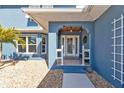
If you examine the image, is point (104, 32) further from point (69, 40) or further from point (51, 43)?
point (69, 40)

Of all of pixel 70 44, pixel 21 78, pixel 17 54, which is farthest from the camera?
pixel 70 44

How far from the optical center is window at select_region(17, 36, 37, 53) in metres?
22.5

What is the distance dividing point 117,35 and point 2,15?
17.2 metres

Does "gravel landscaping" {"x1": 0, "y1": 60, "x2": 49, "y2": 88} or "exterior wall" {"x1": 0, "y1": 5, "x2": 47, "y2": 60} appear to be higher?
"exterior wall" {"x1": 0, "y1": 5, "x2": 47, "y2": 60}

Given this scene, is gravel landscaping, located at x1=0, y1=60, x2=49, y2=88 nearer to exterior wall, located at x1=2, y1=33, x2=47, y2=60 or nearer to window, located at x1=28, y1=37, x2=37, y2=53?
exterior wall, located at x1=2, y1=33, x2=47, y2=60

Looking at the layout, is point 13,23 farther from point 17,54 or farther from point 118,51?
point 118,51

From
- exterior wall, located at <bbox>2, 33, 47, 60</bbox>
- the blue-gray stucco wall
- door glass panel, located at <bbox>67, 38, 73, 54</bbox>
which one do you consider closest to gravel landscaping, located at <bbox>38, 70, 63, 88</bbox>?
exterior wall, located at <bbox>2, 33, 47, 60</bbox>

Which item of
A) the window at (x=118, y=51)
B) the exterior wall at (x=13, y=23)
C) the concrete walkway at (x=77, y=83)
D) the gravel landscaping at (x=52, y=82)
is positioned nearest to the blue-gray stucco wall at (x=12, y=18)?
the exterior wall at (x=13, y=23)

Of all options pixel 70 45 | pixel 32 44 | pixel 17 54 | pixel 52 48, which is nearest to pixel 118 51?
pixel 52 48

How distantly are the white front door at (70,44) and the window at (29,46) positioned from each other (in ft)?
9.61

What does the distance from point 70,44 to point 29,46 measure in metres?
4.32

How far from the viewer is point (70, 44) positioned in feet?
76.2

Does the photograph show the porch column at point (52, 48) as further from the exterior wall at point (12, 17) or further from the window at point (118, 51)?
the exterior wall at point (12, 17)

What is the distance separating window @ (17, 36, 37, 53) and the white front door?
9.61 ft
